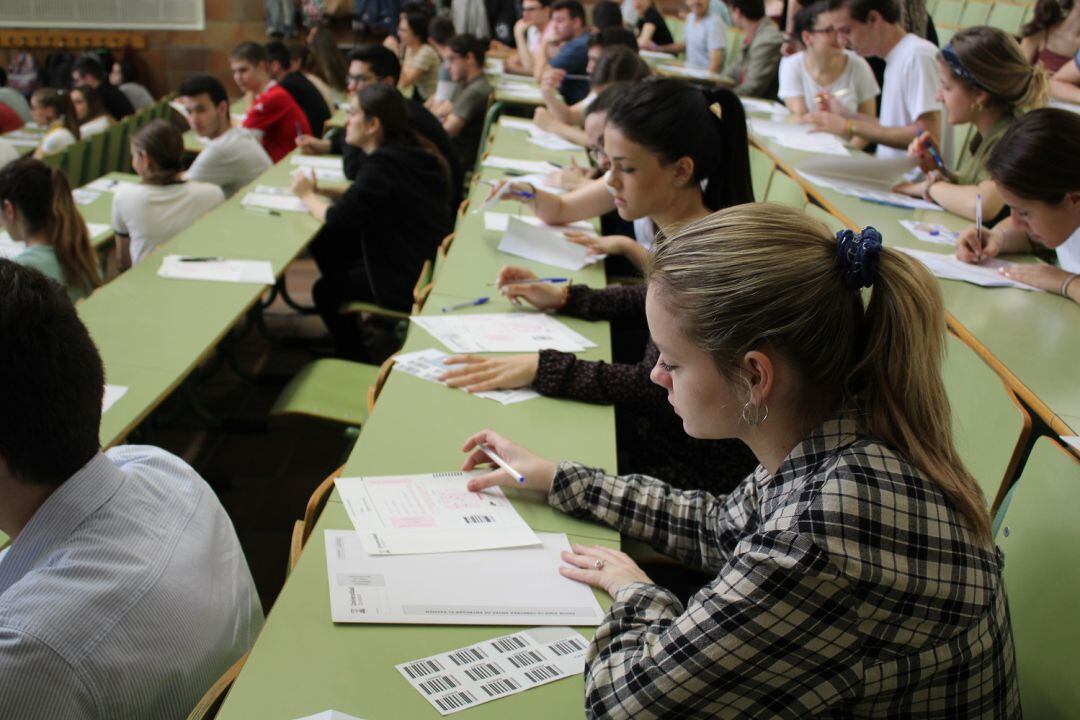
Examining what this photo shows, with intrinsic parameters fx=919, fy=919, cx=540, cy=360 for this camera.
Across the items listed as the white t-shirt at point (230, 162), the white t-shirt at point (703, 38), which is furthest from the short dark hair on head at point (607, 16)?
the white t-shirt at point (230, 162)

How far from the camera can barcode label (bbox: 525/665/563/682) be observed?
49.2 inches

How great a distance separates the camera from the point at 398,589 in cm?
139

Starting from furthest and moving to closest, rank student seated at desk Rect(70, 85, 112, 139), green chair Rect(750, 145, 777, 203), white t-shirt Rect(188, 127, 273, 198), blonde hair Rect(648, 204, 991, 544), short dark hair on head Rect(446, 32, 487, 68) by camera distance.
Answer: student seated at desk Rect(70, 85, 112, 139)
short dark hair on head Rect(446, 32, 487, 68)
white t-shirt Rect(188, 127, 273, 198)
green chair Rect(750, 145, 777, 203)
blonde hair Rect(648, 204, 991, 544)

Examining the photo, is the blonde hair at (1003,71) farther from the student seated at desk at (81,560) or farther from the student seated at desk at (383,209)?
the student seated at desk at (81,560)

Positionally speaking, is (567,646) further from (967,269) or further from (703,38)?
(703,38)

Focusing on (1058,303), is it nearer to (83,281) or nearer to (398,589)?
(398,589)

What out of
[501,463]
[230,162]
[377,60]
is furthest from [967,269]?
[377,60]

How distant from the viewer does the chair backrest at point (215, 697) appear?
1116 mm

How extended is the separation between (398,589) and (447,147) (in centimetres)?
392

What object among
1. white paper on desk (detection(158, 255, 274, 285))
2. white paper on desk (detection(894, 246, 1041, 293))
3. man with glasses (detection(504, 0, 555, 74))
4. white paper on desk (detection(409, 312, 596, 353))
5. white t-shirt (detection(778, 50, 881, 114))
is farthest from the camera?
man with glasses (detection(504, 0, 555, 74))

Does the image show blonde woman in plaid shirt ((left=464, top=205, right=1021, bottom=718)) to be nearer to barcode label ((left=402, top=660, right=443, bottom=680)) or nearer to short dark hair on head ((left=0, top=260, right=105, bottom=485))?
barcode label ((left=402, top=660, right=443, bottom=680))

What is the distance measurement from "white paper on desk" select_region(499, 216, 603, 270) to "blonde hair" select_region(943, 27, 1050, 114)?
144 cm

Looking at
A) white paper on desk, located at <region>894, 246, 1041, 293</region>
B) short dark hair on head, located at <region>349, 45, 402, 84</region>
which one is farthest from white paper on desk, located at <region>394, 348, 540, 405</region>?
short dark hair on head, located at <region>349, 45, 402, 84</region>

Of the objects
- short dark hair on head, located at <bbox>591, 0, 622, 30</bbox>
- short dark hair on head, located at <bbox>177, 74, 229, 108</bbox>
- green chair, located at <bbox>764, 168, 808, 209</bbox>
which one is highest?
short dark hair on head, located at <bbox>591, 0, 622, 30</bbox>
